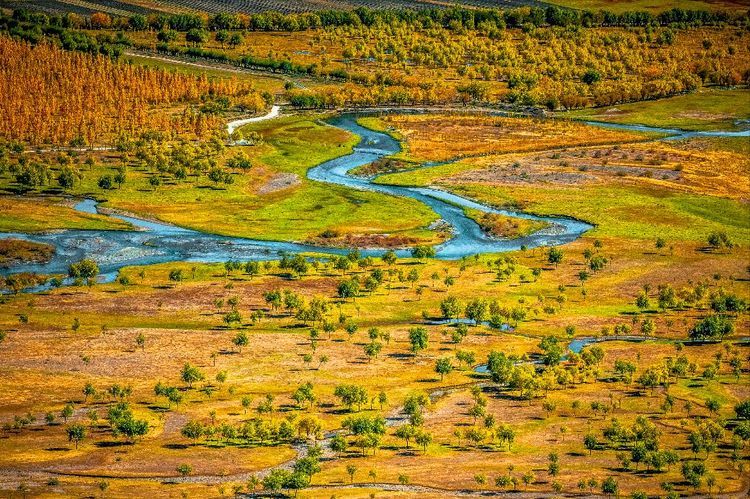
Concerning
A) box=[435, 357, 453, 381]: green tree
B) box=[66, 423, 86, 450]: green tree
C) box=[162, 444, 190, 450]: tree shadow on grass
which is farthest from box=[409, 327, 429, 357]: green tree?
box=[66, 423, 86, 450]: green tree

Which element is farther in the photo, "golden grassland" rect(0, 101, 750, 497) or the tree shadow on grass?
the tree shadow on grass

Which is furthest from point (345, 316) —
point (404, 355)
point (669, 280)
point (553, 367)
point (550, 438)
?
point (669, 280)

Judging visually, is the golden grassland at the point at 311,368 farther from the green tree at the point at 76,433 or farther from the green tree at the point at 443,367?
the green tree at the point at 443,367

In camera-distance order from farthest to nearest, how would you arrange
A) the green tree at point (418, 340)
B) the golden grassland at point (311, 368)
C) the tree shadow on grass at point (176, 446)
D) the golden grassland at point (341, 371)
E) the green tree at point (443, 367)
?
the green tree at point (418, 340), the green tree at point (443, 367), the tree shadow on grass at point (176, 446), the golden grassland at point (311, 368), the golden grassland at point (341, 371)

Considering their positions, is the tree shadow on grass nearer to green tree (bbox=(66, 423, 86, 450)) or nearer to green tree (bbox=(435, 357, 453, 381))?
green tree (bbox=(66, 423, 86, 450))

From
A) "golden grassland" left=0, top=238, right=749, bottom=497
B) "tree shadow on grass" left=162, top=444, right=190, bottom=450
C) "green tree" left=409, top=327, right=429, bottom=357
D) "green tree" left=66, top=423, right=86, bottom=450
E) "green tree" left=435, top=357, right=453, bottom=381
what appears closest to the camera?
"golden grassland" left=0, top=238, right=749, bottom=497

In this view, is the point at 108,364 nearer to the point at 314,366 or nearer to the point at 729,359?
the point at 314,366

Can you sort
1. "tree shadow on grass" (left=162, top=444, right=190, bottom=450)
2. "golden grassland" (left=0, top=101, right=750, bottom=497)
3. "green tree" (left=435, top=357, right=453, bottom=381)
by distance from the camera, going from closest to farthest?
1. "golden grassland" (left=0, top=101, right=750, bottom=497)
2. "tree shadow on grass" (left=162, top=444, right=190, bottom=450)
3. "green tree" (left=435, top=357, right=453, bottom=381)

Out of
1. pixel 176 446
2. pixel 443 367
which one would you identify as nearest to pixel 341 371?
pixel 443 367

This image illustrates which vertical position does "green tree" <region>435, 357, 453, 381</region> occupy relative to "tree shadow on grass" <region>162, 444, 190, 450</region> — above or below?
above

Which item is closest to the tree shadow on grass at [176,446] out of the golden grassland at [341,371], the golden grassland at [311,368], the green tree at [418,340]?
the golden grassland at [341,371]

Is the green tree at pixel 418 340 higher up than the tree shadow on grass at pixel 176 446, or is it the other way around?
the green tree at pixel 418 340
